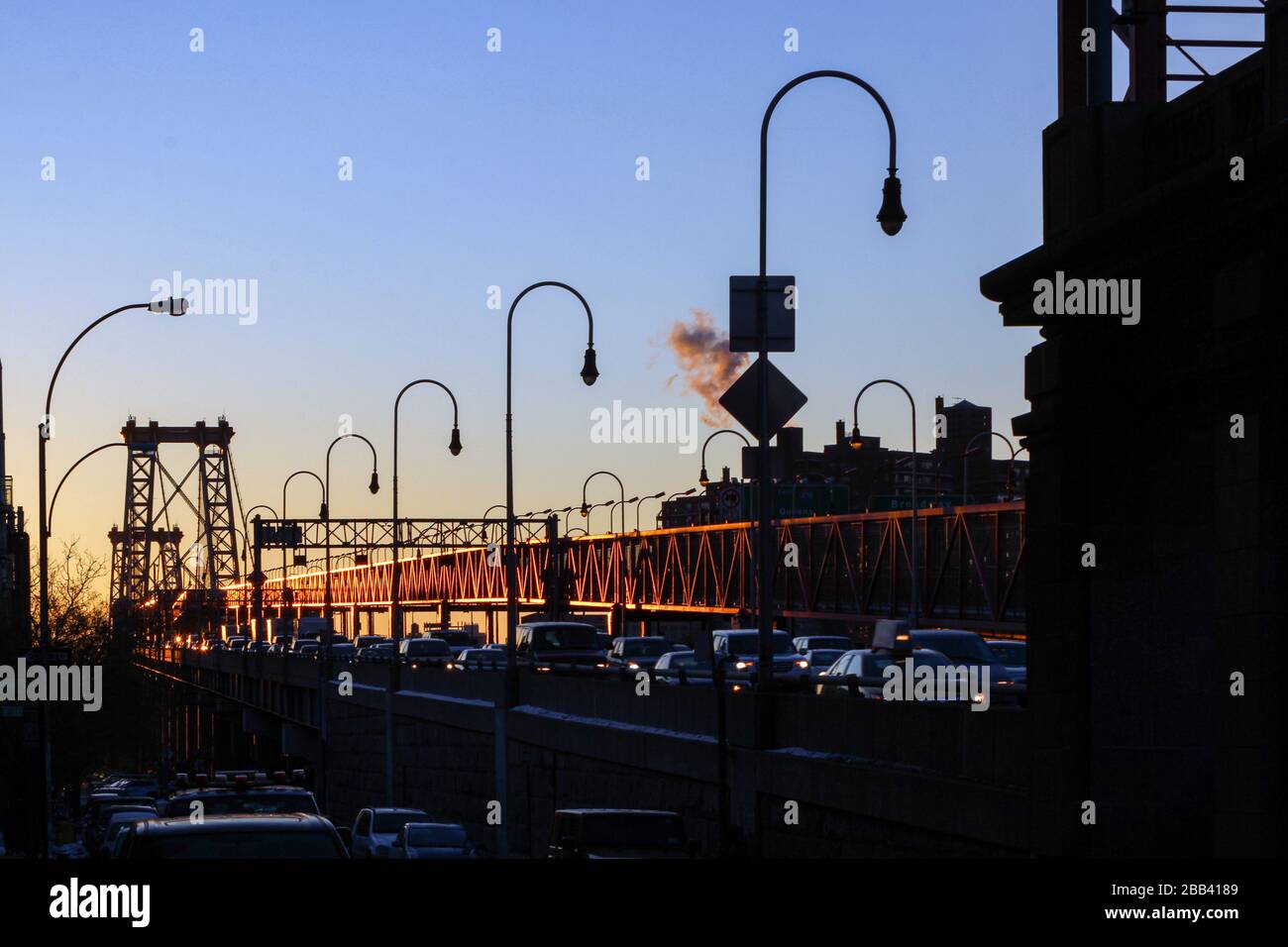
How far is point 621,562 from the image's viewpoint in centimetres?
12488

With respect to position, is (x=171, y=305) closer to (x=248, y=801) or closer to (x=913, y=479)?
(x=248, y=801)

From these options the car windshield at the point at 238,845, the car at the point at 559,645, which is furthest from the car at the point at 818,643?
the car windshield at the point at 238,845

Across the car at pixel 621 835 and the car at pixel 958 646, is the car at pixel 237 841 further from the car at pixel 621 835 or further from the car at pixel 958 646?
the car at pixel 958 646

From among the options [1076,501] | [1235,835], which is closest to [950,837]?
[1076,501]

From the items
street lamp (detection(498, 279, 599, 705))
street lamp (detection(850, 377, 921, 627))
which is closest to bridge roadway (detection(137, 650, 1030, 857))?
street lamp (detection(498, 279, 599, 705))

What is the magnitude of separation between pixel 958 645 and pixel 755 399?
11213 mm

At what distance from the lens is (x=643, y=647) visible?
58.8m

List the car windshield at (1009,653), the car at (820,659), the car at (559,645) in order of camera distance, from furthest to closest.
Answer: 1. the car at (559,645)
2. the car at (820,659)
3. the car windshield at (1009,653)

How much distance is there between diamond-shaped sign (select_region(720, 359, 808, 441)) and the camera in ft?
96.8

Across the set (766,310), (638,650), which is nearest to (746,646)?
(638,650)

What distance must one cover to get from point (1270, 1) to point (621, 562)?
109m

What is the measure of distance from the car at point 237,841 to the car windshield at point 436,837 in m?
19.3

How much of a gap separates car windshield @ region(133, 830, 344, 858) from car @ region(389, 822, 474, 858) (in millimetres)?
18541

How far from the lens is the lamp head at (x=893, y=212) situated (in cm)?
2727
